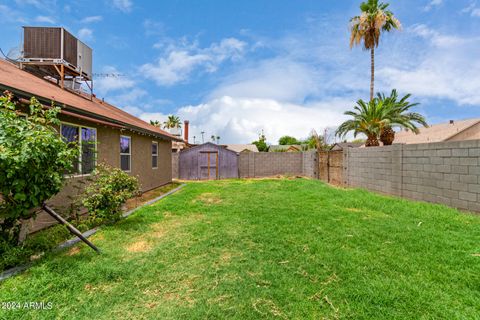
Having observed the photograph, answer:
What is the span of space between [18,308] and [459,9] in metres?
13.0

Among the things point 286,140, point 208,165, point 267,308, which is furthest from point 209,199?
point 286,140

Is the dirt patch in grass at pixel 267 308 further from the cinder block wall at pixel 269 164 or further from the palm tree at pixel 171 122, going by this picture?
the palm tree at pixel 171 122

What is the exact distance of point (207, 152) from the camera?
16.6 meters

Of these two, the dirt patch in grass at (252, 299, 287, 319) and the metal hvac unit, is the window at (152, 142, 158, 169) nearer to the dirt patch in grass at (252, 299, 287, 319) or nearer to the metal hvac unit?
the metal hvac unit

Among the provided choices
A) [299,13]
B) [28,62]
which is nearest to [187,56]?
[299,13]

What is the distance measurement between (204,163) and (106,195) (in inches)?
466

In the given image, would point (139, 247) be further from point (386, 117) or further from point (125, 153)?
point (386, 117)

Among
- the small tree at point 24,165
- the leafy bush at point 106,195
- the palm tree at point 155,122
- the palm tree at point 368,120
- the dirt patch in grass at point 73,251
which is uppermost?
the palm tree at point 155,122

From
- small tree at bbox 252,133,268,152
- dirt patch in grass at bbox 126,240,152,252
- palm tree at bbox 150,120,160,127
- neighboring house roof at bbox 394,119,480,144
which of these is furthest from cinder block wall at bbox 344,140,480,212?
palm tree at bbox 150,120,160,127

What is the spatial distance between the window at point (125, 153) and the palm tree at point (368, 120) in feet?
37.0

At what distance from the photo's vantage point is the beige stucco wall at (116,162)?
15.9 feet

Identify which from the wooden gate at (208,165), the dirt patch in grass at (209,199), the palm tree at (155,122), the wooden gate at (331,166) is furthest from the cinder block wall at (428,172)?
the palm tree at (155,122)

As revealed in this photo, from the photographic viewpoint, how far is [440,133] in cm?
2050

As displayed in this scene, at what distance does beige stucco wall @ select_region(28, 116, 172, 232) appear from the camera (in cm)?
485
